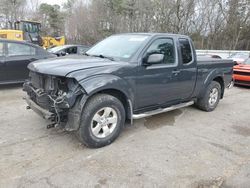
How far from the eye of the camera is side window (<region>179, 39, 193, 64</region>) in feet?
16.1

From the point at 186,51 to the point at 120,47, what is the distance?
4.89 feet

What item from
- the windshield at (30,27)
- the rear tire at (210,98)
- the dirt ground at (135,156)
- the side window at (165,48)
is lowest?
the dirt ground at (135,156)

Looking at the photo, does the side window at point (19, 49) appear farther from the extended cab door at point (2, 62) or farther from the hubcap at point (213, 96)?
the hubcap at point (213, 96)

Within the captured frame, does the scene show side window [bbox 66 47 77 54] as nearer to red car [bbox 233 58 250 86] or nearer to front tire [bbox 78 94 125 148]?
red car [bbox 233 58 250 86]

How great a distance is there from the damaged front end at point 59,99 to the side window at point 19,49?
405cm

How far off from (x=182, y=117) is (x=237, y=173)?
2.28 meters

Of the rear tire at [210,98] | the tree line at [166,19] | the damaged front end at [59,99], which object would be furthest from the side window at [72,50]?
the tree line at [166,19]

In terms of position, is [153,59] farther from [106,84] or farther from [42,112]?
[42,112]

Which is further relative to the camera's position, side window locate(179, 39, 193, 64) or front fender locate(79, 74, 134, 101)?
side window locate(179, 39, 193, 64)

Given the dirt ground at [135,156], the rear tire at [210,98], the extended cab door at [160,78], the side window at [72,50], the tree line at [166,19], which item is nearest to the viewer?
the dirt ground at [135,156]

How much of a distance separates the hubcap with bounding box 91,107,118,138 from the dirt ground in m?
0.25

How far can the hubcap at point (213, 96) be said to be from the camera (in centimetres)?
591

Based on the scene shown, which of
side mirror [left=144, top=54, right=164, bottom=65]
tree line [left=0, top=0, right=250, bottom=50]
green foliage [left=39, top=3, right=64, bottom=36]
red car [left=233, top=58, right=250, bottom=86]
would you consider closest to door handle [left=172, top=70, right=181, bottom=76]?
side mirror [left=144, top=54, right=164, bottom=65]

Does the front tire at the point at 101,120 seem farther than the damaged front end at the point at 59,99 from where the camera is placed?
Yes
